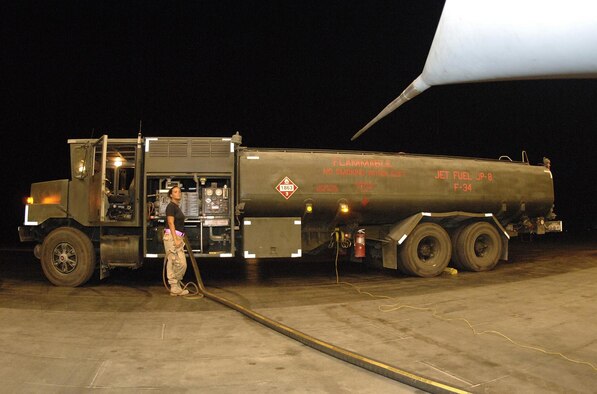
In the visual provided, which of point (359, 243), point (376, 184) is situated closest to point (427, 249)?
point (359, 243)

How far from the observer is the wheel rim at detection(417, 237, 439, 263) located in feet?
33.0

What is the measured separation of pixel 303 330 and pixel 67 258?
5.59 meters

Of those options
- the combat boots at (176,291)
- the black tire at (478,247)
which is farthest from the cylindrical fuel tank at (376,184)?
the combat boots at (176,291)

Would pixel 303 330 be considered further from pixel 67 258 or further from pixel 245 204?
pixel 67 258

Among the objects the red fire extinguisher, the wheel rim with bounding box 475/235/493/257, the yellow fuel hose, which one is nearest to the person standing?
the yellow fuel hose

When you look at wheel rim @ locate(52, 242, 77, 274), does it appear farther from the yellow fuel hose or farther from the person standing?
the yellow fuel hose

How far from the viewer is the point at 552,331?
5.39m

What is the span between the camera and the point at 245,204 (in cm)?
883

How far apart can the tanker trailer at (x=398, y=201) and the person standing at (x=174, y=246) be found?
1.36 metres

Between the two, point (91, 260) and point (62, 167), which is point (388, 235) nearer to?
point (91, 260)

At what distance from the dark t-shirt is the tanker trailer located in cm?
127

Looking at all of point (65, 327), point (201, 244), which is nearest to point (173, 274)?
point (201, 244)

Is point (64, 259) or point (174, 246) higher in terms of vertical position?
point (174, 246)

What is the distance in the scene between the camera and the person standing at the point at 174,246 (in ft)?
Result: 25.4
